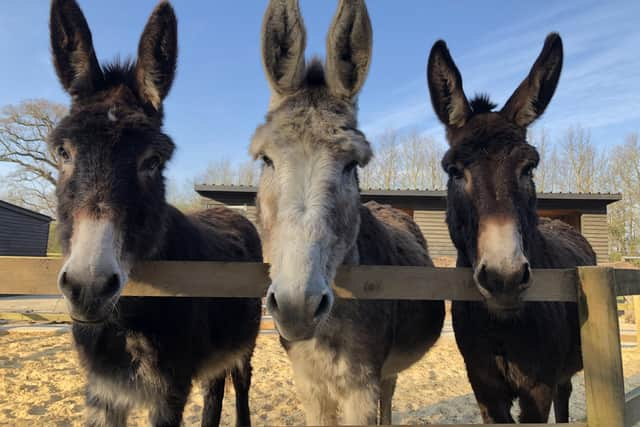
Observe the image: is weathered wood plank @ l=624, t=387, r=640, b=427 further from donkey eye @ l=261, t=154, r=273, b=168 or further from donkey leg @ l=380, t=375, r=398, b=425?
donkey leg @ l=380, t=375, r=398, b=425

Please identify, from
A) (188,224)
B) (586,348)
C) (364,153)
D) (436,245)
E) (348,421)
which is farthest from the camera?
(436,245)

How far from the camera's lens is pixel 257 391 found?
19.5ft

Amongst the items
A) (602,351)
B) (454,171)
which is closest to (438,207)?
(454,171)

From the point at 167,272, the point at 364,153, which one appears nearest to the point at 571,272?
the point at 364,153

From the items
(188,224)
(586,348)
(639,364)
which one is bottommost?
(639,364)

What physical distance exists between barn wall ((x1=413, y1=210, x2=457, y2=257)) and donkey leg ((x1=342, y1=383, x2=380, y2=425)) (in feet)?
50.1

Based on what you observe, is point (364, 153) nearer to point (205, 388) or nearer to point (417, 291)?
→ point (417, 291)

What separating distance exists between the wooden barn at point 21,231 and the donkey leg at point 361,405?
22.5 meters

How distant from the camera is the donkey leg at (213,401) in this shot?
4.20 metres

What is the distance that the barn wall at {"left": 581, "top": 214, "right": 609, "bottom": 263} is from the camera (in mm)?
17234

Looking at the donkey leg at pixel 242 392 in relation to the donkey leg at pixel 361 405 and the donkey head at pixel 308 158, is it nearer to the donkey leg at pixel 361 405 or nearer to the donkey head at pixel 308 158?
the donkey leg at pixel 361 405

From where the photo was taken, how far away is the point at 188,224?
3404 millimetres

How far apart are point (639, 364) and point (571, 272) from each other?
7919 millimetres

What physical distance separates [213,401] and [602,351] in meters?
3.64
